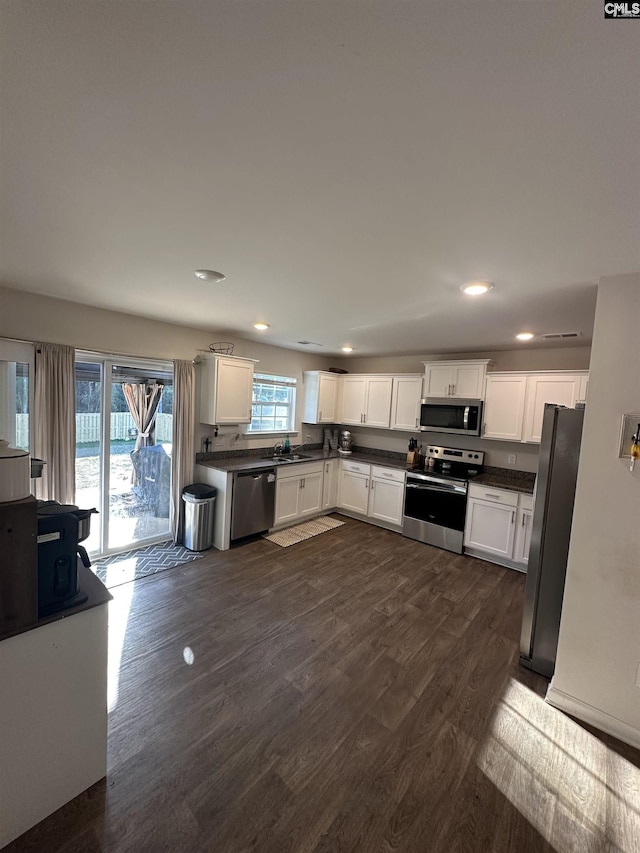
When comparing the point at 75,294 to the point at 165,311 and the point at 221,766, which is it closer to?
the point at 165,311

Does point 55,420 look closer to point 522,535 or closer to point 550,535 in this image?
point 550,535

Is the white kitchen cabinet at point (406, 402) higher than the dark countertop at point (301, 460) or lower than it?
higher

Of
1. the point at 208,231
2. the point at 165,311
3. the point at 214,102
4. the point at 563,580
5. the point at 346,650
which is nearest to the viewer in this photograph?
the point at 214,102

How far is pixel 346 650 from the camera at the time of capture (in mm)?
2449

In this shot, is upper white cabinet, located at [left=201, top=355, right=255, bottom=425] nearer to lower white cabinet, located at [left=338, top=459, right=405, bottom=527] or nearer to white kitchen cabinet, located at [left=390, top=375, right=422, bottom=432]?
lower white cabinet, located at [left=338, top=459, right=405, bottom=527]

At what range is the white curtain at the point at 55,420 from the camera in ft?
9.60

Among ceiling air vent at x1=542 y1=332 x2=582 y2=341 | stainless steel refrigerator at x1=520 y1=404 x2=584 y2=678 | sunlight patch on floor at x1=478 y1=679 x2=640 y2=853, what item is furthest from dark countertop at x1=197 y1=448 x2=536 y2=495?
sunlight patch on floor at x1=478 y1=679 x2=640 y2=853

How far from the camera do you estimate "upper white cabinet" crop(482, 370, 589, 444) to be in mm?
3625

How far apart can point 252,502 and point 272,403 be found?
65.1 inches

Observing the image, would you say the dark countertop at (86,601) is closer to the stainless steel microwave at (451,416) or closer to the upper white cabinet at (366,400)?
the stainless steel microwave at (451,416)

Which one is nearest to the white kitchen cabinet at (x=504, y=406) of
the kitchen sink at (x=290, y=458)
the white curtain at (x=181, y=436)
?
the kitchen sink at (x=290, y=458)

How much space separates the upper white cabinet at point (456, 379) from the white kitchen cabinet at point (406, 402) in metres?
Result: 0.19

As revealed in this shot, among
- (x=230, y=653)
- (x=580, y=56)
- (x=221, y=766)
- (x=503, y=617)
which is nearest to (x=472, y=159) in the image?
(x=580, y=56)

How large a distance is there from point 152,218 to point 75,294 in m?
1.79
